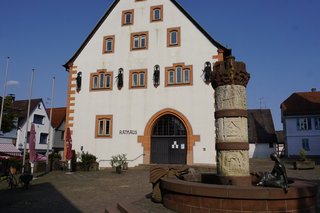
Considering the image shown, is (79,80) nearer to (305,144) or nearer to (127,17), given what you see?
(127,17)

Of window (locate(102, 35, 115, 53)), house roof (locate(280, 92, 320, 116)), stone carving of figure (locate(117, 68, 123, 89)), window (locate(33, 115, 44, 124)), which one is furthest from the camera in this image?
window (locate(33, 115, 44, 124))

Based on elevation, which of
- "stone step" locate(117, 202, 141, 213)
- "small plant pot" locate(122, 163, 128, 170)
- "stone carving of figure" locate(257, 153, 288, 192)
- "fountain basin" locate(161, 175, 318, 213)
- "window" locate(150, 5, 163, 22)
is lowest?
"stone step" locate(117, 202, 141, 213)

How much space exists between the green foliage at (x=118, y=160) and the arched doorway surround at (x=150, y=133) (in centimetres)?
172

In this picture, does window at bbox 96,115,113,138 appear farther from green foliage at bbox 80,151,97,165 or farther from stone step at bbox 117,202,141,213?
stone step at bbox 117,202,141,213

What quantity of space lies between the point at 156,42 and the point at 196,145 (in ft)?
31.6

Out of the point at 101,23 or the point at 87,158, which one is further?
the point at 101,23

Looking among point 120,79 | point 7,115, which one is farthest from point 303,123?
point 7,115

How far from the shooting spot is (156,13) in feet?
86.9

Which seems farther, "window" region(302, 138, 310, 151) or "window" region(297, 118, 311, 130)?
"window" region(297, 118, 311, 130)

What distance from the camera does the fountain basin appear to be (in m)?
6.79

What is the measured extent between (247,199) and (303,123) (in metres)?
39.8

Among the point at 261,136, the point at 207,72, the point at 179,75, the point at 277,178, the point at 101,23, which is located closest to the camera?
the point at 277,178

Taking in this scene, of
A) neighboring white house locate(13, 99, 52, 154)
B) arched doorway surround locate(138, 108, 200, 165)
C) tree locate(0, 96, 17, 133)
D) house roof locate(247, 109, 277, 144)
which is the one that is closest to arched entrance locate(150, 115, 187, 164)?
arched doorway surround locate(138, 108, 200, 165)

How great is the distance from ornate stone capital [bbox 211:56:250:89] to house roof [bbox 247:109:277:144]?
42296 mm
